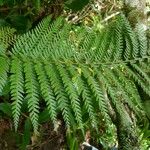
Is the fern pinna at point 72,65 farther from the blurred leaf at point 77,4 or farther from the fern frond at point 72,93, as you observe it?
the blurred leaf at point 77,4

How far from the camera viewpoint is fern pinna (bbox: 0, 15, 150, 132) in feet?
3.92

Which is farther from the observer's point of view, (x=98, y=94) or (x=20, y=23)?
(x=20, y=23)

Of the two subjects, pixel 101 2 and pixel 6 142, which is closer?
pixel 6 142

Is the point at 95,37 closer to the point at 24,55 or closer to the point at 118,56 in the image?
the point at 118,56

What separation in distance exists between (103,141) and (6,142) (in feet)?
2.29

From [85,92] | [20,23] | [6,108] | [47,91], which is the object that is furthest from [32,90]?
[20,23]

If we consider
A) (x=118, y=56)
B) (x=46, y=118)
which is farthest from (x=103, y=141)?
(x=118, y=56)

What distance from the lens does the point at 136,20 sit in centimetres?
188

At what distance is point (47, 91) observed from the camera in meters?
1.18

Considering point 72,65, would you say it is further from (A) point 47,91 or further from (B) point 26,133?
(B) point 26,133

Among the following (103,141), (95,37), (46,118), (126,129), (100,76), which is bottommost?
(103,141)

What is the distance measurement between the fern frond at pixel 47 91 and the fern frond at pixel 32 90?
19mm

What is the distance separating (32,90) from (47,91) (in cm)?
5

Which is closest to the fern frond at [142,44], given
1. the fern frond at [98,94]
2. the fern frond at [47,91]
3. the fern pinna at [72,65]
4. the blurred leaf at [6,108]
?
the fern pinna at [72,65]
